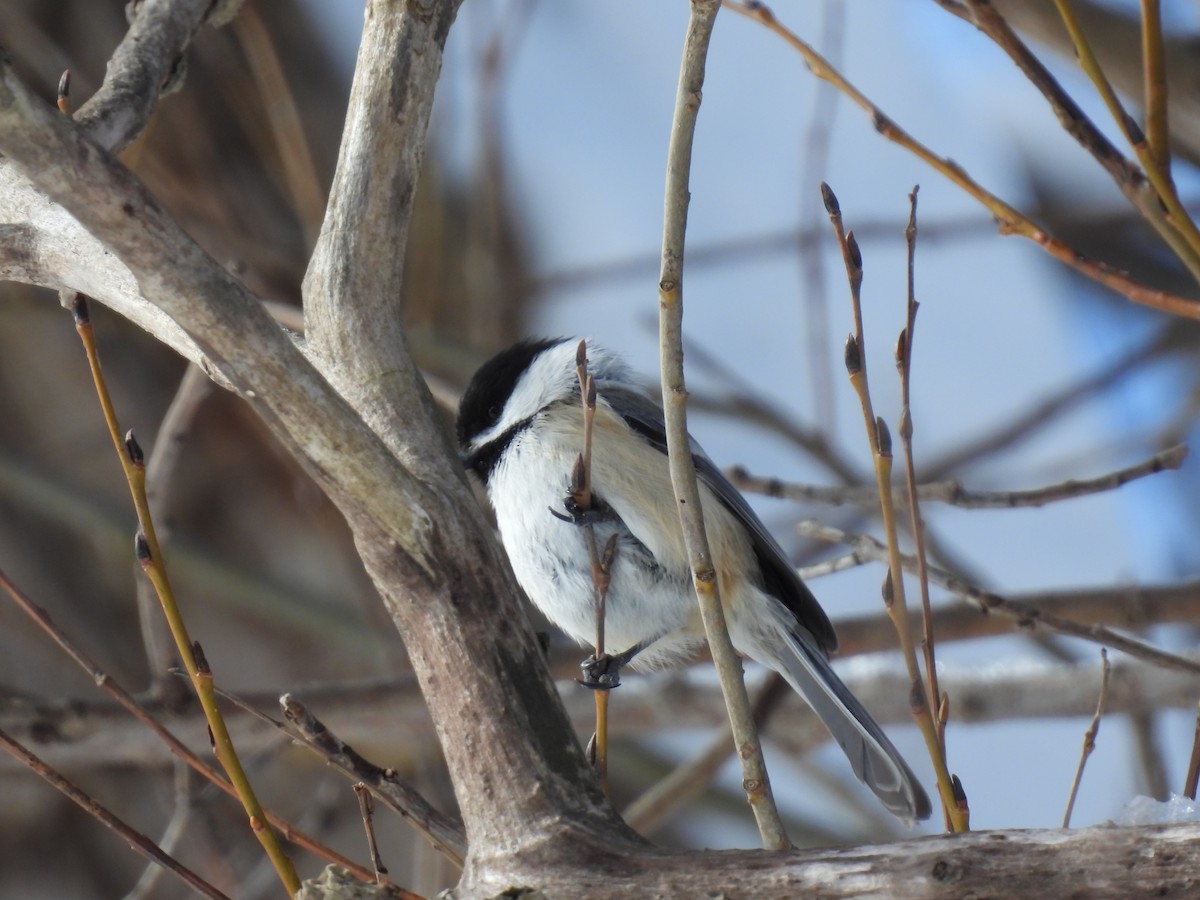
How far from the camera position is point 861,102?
878mm

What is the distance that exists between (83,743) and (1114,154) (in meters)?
1.49

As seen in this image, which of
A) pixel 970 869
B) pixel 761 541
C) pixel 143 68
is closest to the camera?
pixel 970 869

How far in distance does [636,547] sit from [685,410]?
23.9 inches

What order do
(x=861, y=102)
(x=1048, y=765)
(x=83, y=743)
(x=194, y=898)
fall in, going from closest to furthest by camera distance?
(x=861, y=102)
(x=83, y=743)
(x=194, y=898)
(x=1048, y=765)

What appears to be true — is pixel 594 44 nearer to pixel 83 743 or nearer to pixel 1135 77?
pixel 1135 77

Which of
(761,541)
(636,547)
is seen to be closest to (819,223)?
(761,541)

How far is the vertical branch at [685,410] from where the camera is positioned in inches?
31.2

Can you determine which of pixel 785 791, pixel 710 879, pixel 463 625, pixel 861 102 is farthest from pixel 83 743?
pixel 785 791

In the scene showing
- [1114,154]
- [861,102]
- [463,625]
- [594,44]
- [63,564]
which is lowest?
[463,625]

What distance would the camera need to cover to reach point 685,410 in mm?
836

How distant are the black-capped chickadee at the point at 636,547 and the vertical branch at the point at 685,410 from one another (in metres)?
0.49

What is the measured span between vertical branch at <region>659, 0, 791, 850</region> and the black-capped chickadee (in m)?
0.49

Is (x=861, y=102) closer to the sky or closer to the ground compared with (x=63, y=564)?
closer to the ground

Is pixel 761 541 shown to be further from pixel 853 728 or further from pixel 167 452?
pixel 167 452
